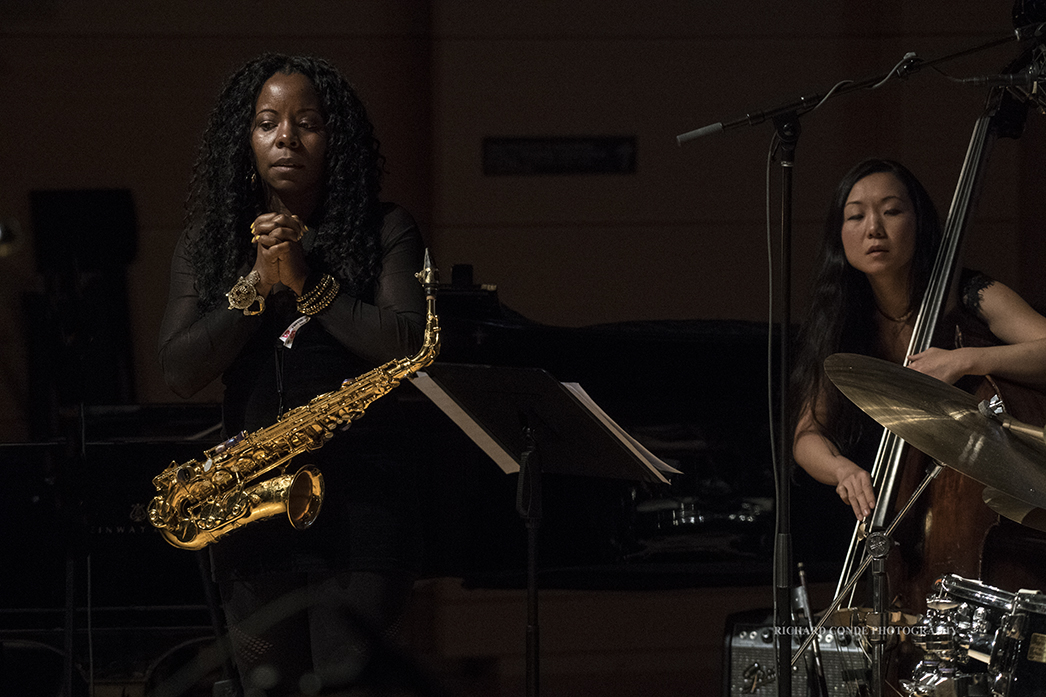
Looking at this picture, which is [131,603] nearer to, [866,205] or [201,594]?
[201,594]

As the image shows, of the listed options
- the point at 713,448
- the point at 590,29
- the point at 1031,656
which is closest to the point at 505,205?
the point at 590,29

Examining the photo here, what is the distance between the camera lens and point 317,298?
197 centimetres

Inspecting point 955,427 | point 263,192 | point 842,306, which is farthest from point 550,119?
point 955,427

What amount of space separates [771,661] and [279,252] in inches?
55.5

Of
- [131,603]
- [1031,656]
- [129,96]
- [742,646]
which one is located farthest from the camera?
[129,96]

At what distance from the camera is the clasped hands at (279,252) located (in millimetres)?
1944

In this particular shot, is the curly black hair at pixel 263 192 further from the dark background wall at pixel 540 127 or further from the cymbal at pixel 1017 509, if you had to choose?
the cymbal at pixel 1017 509

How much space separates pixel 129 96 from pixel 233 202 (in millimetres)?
1294

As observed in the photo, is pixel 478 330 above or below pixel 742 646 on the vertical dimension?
above

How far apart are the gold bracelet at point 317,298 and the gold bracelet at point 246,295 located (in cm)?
8

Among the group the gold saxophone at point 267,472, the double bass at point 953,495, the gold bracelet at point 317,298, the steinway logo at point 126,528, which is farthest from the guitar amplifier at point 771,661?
the steinway logo at point 126,528

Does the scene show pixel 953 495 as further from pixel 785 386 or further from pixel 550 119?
pixel 550 119

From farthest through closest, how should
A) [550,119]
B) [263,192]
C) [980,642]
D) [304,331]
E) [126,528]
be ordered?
[550,119] < [126,528] < [263,192] < [304,331] < [980,642]

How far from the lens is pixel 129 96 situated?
3.15 m
